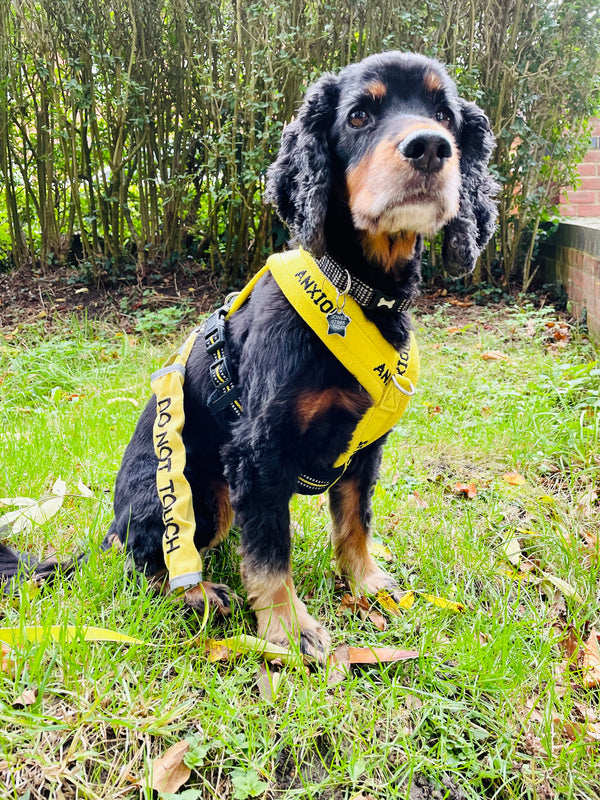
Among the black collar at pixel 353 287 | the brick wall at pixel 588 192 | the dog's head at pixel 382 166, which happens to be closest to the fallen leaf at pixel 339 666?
the black collar at pixel 353 287

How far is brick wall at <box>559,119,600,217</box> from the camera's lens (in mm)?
7039

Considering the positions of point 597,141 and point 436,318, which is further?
point 597,141

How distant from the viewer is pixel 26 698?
4.78ft

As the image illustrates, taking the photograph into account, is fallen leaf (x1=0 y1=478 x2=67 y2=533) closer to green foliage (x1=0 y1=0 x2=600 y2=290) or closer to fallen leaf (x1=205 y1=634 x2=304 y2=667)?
fallen leaf (x1=205 y1=634 x2=304 y2=667)

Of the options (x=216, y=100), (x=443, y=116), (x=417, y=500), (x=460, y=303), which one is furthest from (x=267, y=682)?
(x=216, y=100)

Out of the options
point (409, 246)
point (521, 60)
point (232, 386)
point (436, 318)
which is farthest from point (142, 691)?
point (521, 60)

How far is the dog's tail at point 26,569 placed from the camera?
1935 millimetres

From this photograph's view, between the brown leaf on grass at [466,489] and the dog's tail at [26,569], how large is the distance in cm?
172

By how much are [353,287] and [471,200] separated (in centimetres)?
64

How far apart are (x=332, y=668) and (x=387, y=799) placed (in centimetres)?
40

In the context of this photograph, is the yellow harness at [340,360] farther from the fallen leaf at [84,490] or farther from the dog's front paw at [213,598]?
the fallen leaf at [84,490]

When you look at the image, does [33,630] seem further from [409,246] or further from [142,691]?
[409,246]

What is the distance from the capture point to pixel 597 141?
7.03 meters

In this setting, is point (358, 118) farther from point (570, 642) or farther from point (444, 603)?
point (570, 642)
